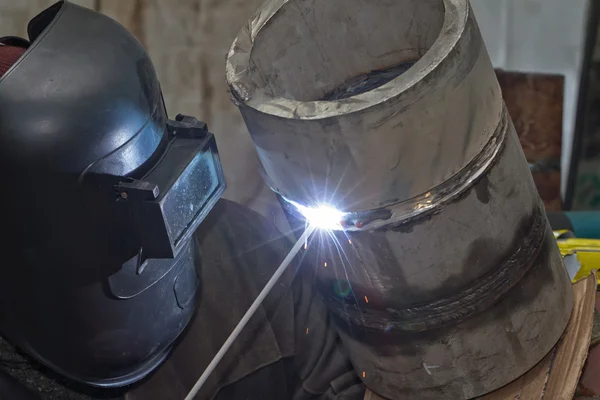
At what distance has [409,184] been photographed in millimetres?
803

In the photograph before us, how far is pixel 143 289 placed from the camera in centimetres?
111

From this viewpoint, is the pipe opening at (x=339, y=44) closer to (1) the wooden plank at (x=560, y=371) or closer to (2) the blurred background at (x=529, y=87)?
(1) the wooden plank at (x=560, y=371)

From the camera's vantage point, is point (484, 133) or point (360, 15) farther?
point (360, 15)

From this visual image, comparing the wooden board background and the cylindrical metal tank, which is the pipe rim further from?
the wooden board background

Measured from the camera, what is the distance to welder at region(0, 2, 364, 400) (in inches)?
36.5

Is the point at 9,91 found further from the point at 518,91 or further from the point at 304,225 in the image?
the point at 518,91

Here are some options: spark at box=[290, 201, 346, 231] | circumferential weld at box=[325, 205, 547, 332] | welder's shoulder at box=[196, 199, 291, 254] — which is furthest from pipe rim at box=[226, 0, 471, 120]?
welder's shoulder at box=[196, 199, 291, 254]

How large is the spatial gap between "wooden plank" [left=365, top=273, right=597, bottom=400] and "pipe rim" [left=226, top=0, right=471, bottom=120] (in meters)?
0.52

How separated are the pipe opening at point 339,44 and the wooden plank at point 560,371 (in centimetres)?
49

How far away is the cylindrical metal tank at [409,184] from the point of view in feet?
2.52

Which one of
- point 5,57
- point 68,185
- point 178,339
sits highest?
point 5,57

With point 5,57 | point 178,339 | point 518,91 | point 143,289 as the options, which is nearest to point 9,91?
point 5,57

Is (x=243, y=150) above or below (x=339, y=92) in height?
below

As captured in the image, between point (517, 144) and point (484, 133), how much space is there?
0.36 feet
